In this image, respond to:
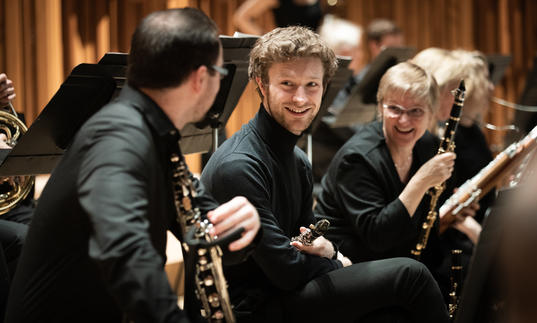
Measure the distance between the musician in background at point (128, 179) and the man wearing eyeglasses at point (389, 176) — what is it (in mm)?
996

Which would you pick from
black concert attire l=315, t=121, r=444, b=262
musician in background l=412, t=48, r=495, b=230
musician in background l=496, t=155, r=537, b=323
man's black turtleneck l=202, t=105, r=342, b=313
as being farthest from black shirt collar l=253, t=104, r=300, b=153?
musician in background l=496, t=155, r=537, b=323

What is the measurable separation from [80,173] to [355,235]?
142 centimetres

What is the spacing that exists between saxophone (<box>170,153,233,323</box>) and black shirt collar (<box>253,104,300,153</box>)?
0.62 metres

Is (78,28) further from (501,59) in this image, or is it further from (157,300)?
(157,300)

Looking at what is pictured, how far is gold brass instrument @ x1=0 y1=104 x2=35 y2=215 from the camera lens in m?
2.59

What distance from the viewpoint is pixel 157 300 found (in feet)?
4.12

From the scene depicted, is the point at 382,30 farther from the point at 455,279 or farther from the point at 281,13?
the point at 455,279

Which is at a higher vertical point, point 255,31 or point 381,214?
point 255,31

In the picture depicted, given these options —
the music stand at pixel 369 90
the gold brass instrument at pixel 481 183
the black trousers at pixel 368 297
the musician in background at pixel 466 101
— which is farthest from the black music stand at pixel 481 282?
the music stand at pixel 369 90

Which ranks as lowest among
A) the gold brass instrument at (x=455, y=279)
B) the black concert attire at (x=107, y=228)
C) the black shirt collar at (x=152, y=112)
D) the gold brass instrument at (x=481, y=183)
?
the gold brass instrument at (x=455, y=279)

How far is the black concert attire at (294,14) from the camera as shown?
5219 mm

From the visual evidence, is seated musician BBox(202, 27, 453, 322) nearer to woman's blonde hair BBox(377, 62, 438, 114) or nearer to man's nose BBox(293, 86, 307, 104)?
man's nose BBox(293, 86, 307, 104)

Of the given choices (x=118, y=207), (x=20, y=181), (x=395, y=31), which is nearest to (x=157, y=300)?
(x=118, y=207)

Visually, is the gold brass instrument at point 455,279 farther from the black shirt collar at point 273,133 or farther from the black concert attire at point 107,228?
the black concert attire at point 107,228
